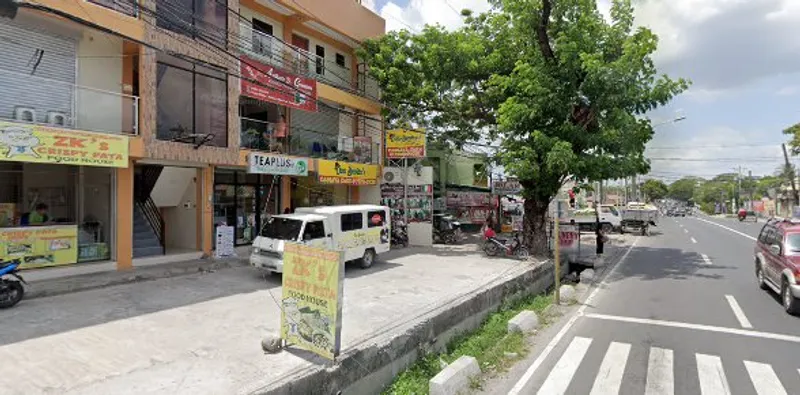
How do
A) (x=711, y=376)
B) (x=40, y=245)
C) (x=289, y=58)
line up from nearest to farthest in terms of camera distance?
(x=711, y=376)
(x=40, y=245)
(x=289, y=58)

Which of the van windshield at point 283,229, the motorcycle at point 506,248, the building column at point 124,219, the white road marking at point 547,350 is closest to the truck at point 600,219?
the motorcycle at point 506,248

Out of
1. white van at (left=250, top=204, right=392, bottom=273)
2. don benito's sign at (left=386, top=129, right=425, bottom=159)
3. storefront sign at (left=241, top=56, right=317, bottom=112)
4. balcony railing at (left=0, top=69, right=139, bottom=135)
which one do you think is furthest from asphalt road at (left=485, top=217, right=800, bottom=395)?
balcony railing at (left=0, top=69, right=139, bottom=135)

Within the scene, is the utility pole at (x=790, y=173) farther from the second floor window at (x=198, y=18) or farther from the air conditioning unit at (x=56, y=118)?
the air conditioning unit at (x=56, y=118)

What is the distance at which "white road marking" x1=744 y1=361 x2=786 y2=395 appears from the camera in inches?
238

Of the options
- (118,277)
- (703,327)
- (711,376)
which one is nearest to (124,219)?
(118,277)

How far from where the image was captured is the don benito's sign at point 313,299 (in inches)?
236

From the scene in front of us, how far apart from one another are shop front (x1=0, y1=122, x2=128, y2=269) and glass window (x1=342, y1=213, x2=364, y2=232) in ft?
19.3

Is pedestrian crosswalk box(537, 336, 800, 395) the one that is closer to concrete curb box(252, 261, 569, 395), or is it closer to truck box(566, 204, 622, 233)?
concrete curb box(252, 261, 569, 395)

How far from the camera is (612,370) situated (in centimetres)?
692

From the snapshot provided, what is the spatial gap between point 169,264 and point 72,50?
20.0 feet

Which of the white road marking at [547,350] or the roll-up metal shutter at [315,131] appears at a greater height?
the roll-up metal shutter at [315,131]

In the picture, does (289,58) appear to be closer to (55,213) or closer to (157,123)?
(157,123)

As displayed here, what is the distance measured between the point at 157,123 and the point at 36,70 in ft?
9.57

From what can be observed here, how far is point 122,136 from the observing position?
11.6 metres
